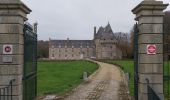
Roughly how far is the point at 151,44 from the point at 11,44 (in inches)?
170

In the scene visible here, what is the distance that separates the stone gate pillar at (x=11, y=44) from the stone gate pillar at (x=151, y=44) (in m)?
3.78

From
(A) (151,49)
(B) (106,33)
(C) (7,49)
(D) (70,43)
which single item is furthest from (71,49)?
(C) (7,49)

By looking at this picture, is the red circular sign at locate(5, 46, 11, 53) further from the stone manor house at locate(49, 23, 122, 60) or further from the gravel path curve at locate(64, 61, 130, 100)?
the stone manor house at locate(49, 23, 122, 60)

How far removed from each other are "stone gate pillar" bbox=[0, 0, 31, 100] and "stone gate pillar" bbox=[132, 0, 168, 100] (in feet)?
12.4

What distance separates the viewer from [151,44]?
13562 millimetres

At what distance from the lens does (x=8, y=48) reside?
511 inches

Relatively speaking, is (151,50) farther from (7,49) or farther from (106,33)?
(106,33)

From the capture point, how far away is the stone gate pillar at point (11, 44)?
12.9m

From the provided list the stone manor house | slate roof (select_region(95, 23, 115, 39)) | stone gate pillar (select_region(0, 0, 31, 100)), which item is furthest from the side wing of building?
stone gate pillar (select_region(0, 0, 31, 100))

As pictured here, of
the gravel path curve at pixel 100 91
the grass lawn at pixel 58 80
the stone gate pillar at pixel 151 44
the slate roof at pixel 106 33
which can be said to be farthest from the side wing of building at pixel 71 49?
the stone gate pillar at pixel 151 44

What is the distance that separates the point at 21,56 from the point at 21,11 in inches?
54.2

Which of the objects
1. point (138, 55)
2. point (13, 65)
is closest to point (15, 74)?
point (13, 65)

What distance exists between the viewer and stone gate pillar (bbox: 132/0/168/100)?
13.5 meters

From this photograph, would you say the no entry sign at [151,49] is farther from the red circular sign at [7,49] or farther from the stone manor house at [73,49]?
the stone manor house at [73,49]
